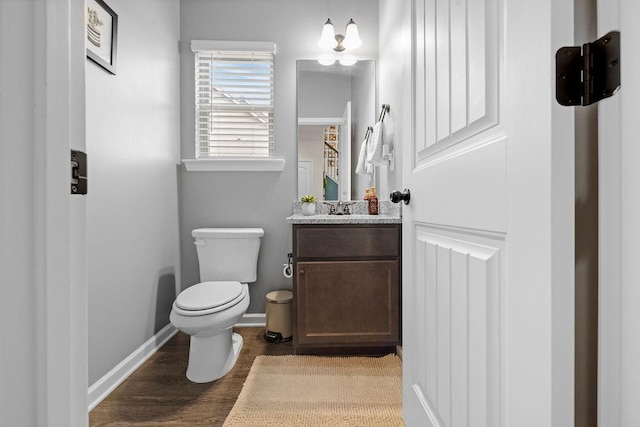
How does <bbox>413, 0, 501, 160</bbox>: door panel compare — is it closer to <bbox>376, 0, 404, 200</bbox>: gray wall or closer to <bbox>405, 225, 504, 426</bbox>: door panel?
<bbox>405, 225, 504, 426</bbox>: door panel

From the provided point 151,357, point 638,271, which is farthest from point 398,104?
point 151,357

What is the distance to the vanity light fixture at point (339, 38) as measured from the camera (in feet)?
7.13

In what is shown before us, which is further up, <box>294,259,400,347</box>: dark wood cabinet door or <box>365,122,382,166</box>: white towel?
<box>365,122,382,166</box>: white towel

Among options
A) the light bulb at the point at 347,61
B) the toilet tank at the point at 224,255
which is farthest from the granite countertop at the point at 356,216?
the light bulb at the point at 347,61

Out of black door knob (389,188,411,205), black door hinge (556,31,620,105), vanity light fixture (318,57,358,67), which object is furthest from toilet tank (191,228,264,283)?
black door hinge (556,31,620,105)

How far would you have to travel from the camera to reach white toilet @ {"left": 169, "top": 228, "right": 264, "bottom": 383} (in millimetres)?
1471

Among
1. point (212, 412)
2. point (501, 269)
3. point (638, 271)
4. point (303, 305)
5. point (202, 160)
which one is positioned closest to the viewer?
point (638, 271)

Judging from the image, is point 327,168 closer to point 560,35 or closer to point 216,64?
point 216,64

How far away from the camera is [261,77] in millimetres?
2303

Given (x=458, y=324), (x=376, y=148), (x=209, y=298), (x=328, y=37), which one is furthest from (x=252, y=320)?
(x=328, y=37)

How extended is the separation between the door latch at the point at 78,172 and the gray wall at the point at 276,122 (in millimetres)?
1861

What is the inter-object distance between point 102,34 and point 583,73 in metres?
1.83

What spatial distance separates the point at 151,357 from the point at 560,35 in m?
2.19

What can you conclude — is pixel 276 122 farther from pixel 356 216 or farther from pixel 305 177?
pixel 356 216
